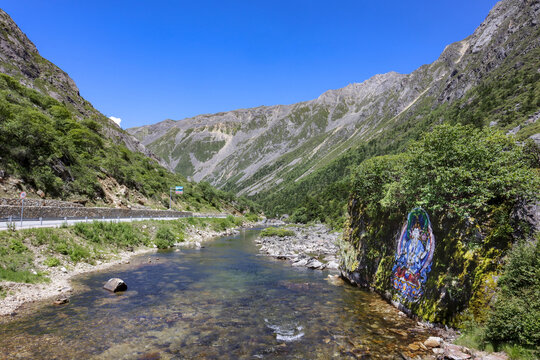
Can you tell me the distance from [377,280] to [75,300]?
Result: 18.2 metres

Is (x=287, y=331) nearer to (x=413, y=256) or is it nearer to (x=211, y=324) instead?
(x=211, y=324)

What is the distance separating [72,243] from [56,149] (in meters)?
25.4

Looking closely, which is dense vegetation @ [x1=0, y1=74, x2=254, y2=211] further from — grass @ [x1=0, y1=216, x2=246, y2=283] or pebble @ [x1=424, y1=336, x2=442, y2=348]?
pebble @ [x1=424, y1=336, x2=442, y2=348]

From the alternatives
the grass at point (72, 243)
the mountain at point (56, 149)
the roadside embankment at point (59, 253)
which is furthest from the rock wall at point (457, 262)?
the mountain at point (56, 149)

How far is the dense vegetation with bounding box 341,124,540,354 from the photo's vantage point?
30.5 ft

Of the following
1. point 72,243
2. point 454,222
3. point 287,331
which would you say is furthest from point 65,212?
point 454,222

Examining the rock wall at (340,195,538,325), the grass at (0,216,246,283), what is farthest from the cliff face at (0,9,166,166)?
the rock wall at (340,195,538,325)

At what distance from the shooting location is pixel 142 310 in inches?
579

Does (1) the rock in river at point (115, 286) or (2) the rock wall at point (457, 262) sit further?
(1) the rock in river at point (115, 286)

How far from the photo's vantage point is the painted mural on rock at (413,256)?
44.4 ft

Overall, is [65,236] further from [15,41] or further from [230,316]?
[15,41]

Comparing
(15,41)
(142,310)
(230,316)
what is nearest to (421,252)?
(230,316)

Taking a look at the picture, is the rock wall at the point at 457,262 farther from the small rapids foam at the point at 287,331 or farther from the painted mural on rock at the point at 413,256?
the small rapids foam at the point at 287,331

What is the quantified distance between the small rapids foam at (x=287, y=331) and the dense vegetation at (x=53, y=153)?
3587 cm
